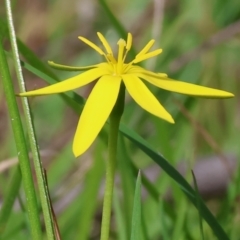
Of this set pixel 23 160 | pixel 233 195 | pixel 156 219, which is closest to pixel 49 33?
pixel 156 219

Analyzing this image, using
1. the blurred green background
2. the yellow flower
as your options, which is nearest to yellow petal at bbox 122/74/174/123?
the yellow flower

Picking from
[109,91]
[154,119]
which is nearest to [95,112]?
[109,91]

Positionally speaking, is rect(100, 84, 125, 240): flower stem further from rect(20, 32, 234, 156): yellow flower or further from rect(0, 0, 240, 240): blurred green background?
rect(0, 0, 240, 240): blurred green background

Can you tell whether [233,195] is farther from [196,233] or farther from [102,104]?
[102,104]

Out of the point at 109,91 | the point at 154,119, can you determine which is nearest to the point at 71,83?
the point at 109,91

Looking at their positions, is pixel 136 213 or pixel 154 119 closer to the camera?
pixel 136 213

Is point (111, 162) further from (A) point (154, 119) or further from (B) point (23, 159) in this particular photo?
(A) point (154, 119)

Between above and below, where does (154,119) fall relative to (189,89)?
above

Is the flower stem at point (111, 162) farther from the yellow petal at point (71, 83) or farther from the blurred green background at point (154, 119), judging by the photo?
the blurred green background at point (154, 119)
